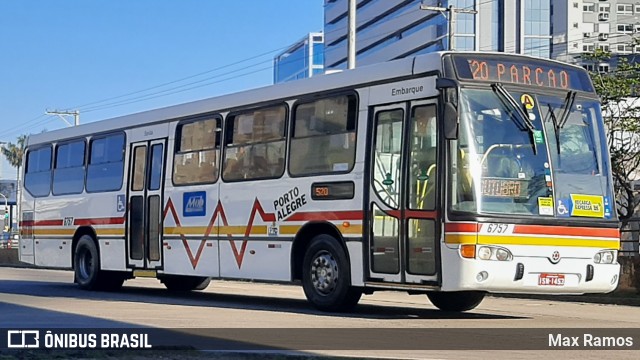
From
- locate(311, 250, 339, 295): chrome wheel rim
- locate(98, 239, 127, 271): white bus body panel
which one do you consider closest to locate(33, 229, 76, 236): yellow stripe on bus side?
locate(98, 239, 127, 271): white bus body panel

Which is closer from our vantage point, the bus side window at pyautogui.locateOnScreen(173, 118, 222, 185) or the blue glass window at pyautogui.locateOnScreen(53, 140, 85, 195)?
the bus side window at pyautogui.locateOnScreen(173, 118, 222, 185)

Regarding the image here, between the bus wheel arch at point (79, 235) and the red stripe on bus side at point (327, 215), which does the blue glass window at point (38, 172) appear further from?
the red stripe on bus side at point (327, 215)

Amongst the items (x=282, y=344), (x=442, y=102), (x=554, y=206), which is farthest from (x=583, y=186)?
(x=282, y=344)

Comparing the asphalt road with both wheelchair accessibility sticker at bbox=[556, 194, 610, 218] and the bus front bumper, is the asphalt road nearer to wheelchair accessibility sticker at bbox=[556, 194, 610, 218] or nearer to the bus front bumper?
the bus front bumper

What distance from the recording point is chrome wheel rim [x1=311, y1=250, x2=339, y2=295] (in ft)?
49.8

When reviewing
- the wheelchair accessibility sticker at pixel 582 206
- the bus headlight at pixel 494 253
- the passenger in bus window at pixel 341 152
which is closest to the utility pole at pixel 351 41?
the passenger in bus window at pixel 341 152

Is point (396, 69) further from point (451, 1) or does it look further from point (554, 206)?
point (451, 1)

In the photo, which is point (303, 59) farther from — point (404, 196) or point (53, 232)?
point (404, 196)

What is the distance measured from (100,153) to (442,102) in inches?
401

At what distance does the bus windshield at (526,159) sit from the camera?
13461 millimetres

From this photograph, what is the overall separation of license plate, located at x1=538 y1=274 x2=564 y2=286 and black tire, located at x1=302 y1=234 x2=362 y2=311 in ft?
8.85

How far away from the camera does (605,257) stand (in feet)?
46.8

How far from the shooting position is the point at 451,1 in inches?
3910

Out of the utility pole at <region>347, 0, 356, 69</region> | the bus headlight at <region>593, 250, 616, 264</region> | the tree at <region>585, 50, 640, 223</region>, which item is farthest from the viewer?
the utility pole at <region>347, 0, 356, 69</region>
